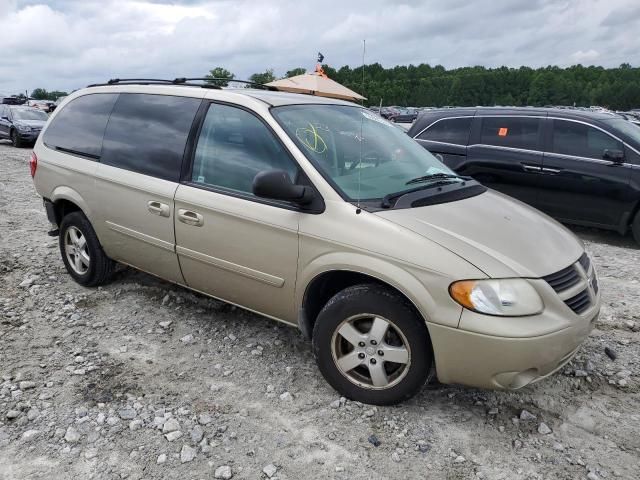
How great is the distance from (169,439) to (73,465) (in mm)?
458

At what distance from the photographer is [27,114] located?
1817cm

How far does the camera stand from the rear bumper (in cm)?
262

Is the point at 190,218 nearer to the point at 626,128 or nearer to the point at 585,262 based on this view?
the point at 585,262

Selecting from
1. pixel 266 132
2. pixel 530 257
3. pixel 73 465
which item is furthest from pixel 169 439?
pixel 530 257

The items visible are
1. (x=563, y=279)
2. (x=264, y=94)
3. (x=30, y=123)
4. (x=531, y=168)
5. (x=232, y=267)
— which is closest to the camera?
(x=563, y=279)

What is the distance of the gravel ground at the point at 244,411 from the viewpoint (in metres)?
2.64

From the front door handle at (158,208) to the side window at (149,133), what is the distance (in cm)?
19

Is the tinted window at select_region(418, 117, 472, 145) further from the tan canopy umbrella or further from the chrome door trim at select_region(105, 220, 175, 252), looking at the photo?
the tan canopy umbrella

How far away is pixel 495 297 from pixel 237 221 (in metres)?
1.62

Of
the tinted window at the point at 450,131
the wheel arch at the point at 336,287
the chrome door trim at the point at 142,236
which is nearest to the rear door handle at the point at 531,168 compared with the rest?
the tinted window at the point at 450,131

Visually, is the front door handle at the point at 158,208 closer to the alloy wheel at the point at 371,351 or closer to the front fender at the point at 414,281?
the front fender at the point at 414,281

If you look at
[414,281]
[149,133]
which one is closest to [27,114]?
[149,133]

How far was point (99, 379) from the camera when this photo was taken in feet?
11.0

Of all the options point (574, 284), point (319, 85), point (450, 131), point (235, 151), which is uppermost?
point (319, 85)
